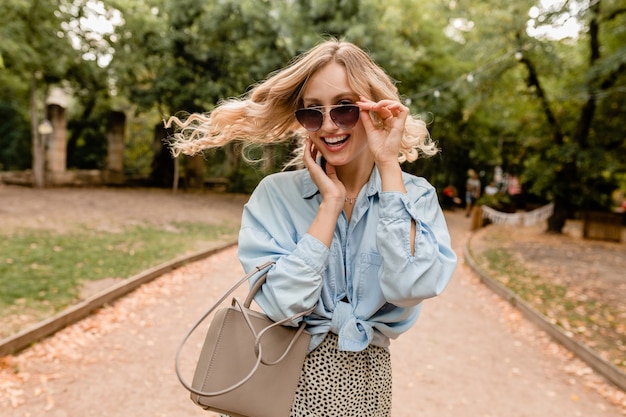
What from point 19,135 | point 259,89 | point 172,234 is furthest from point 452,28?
point 259,89

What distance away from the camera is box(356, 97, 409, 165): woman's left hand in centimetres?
163

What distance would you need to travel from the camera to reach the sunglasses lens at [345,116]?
1670mm

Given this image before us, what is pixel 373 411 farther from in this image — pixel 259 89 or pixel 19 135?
pixel 19 135

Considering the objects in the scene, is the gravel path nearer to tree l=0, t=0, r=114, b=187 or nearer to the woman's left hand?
the woman's left hand

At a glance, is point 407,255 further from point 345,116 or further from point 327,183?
point 345,116

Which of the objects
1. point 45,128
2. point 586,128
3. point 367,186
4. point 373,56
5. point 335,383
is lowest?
point 335,383

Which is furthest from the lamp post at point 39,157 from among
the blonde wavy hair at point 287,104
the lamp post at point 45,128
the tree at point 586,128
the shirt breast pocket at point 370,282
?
the shirt breast pocket at point 370,282

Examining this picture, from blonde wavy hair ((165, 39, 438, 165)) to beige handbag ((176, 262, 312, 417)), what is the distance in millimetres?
665

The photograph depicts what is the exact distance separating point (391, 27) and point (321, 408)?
633 inches

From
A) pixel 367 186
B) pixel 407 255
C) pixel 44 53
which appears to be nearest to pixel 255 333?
pixel 407 255

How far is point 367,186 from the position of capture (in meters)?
1.77

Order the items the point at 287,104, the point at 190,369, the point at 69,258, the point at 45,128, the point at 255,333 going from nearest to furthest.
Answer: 1. the point at 255,333
2. the point at 287,104
3. the point at 190,369
4. the point at 69,258
5. the point at 45,128

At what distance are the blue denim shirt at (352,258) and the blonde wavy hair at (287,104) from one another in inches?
10.8

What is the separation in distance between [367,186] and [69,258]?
25.6 ft
